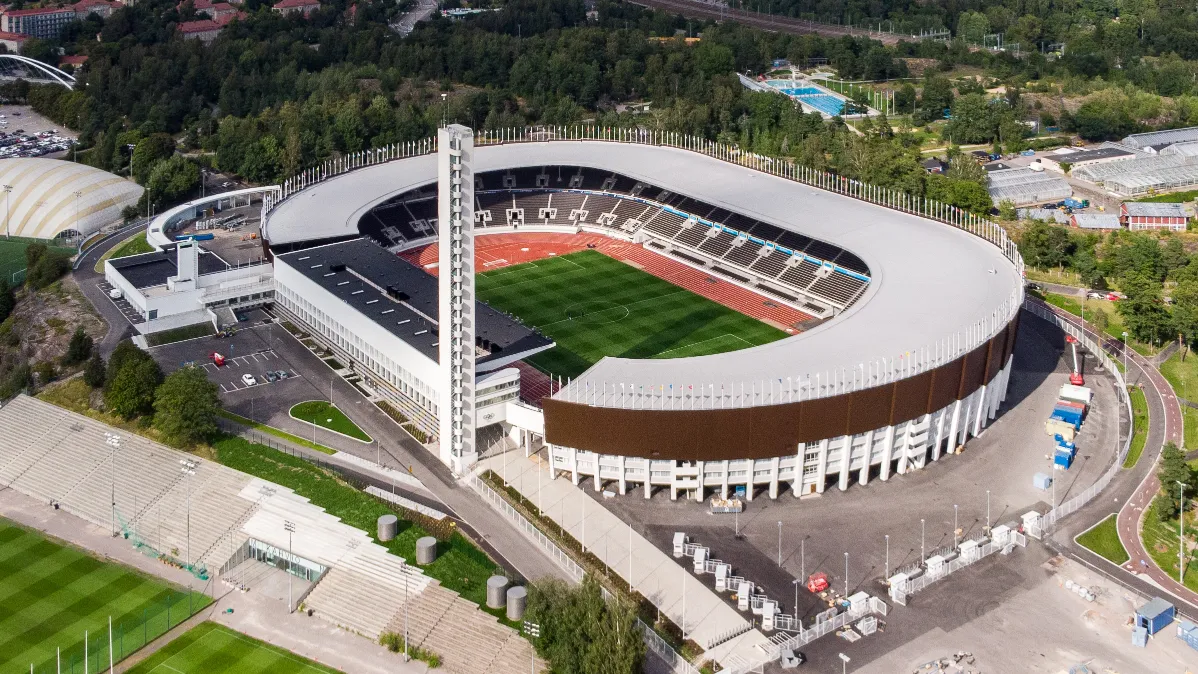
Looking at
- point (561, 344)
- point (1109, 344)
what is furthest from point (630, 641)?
point (1109, 344)

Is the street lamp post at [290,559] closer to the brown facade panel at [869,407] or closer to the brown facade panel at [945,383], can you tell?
the brown facade panel at [869,407]

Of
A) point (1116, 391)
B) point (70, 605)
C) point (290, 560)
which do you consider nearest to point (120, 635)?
point (70, 605)

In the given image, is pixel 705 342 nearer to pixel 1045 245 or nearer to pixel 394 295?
pixel 394 295

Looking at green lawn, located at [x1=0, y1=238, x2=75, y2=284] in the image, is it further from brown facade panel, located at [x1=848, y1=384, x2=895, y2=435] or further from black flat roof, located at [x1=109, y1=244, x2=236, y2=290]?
brown facade panel, located at [x1=848, y1=384, x2=895, y2=435]

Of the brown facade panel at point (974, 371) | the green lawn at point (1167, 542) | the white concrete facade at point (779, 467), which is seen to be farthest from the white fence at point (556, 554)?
the brown facade panel at point (974, 371)

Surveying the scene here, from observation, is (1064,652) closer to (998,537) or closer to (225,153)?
(998,537)

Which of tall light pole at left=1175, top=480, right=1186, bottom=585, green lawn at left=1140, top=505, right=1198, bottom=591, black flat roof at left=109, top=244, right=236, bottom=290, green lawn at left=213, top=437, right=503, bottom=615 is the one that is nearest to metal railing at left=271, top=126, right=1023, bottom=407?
black flat roof at left=109, top=244, right=236, bottom=290

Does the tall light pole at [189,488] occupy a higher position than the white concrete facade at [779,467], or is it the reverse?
the white concrete facade at [779,467]
